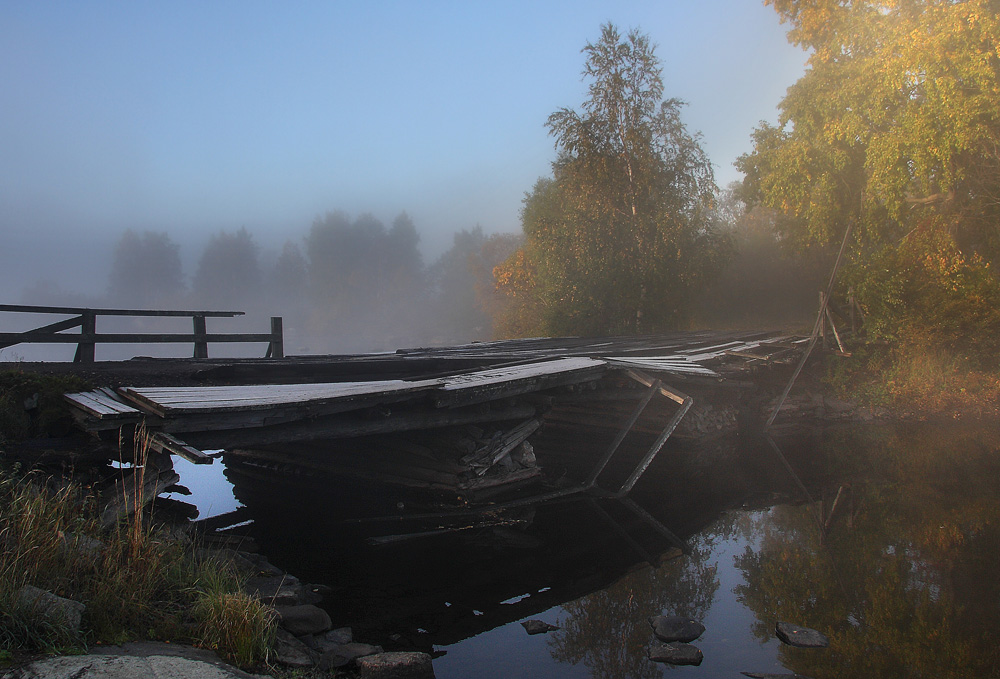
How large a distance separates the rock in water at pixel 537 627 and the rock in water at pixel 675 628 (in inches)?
35.4

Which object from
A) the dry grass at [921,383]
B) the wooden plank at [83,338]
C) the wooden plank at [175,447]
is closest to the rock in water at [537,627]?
the wooden plank at [175,447]

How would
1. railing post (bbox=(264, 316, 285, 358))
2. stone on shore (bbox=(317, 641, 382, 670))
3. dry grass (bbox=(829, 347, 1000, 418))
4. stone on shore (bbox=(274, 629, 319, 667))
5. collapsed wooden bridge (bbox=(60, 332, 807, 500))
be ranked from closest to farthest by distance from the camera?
stone on shore (bbox=(274, 629, 319, 667)), stone on shore (bbox=(317, 641, 382, 670)), collapsed wooden bridge (bbox=(60, 332, 807, 500)), railing post (bbox=(264, 316, 285, 358)), dry grass (bbox=(829, 347, 1000, 418))

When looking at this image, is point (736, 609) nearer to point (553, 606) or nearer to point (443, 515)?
point (553, 606)

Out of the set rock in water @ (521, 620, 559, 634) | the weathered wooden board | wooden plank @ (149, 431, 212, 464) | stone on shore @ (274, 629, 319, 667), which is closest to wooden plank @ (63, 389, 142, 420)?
wooden plank @ (149, 431, 212, 464)

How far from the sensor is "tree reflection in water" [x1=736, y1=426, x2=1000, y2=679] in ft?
16.4

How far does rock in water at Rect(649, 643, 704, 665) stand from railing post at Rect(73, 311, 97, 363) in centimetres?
981

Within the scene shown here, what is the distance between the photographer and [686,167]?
28.0 meters

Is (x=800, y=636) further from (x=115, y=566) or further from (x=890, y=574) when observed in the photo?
(x=115, y=566)

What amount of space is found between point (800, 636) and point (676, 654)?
1.16 meters

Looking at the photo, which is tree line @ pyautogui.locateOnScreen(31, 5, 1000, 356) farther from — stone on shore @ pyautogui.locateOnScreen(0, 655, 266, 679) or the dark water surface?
stone on shore @ pyautogui.locateOnScreen(0, 655, 266, 679)

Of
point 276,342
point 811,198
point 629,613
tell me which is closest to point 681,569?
point 629,613

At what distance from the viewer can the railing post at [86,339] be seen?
1027cm

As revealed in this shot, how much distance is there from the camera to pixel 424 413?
26.9ft

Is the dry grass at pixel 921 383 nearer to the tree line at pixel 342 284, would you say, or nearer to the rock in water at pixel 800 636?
the rock in water at pixel 800 636
